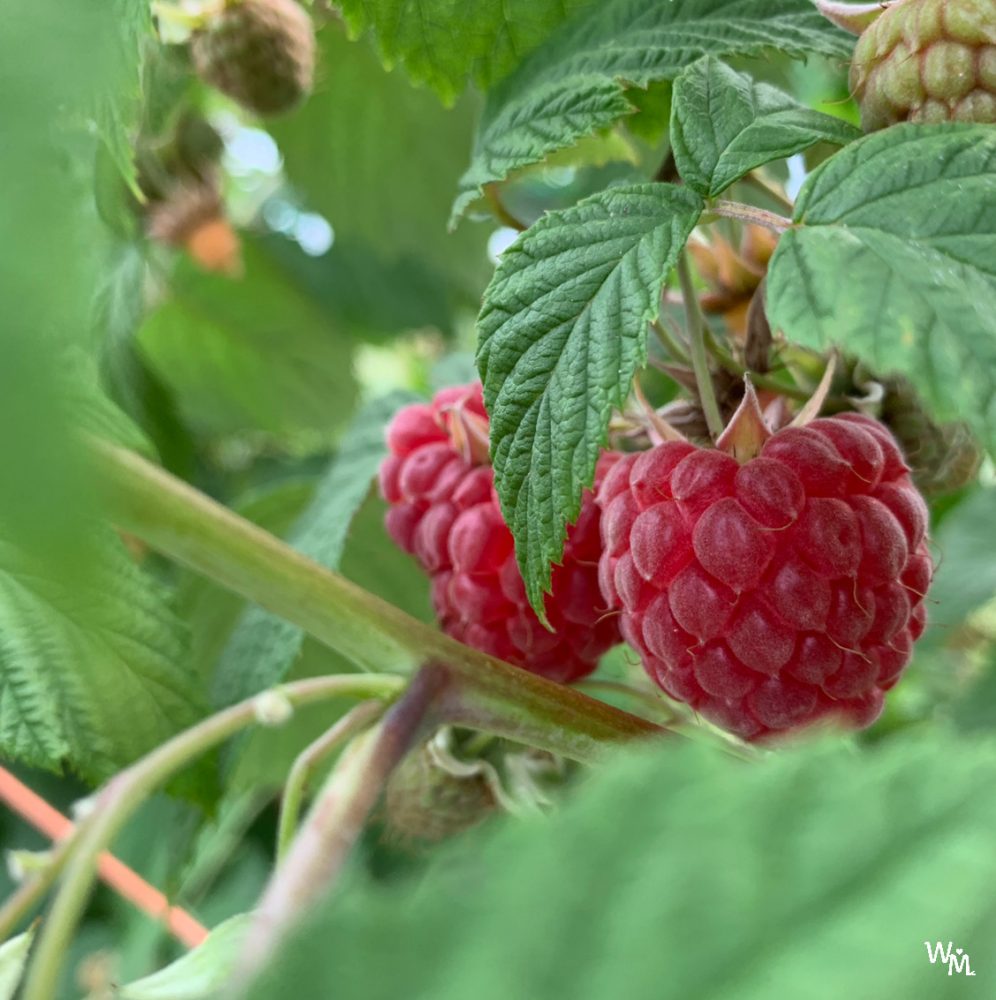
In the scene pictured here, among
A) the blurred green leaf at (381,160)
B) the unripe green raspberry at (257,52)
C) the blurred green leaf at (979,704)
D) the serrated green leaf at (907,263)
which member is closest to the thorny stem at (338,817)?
the serrated green leaf at (907,263)

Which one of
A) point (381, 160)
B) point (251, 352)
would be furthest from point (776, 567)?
point (251, 352)

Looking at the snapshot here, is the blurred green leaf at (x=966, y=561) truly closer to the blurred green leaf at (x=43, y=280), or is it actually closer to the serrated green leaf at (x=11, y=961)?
the serrated green leaf at (x=11, y=961)

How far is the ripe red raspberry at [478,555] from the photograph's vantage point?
0.63 metres

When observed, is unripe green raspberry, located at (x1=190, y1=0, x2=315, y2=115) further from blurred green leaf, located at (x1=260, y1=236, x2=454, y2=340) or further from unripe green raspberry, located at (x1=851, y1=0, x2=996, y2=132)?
unripe green raspberry, located at (x1=851, y1=0, x2=996, y2=132)

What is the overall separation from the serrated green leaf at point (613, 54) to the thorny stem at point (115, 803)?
0.82ft

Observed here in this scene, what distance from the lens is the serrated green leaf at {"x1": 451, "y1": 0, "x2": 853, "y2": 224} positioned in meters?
0.55

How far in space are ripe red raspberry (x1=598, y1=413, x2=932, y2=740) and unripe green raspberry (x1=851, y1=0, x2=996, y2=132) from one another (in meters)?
0.14

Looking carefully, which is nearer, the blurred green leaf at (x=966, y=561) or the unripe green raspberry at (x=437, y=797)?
the unripe green raspberry at (x=437, y=797)

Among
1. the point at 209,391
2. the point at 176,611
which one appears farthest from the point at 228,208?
the point at 176,611

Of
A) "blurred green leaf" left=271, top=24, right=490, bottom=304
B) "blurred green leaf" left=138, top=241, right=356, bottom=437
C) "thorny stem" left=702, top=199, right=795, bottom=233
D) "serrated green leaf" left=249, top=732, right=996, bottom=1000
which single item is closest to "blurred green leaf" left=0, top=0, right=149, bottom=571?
"serrated green leaf" left=249, top=732, right=996, bottom=1000

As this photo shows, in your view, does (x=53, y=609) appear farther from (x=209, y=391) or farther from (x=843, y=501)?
(x=209, y=391)

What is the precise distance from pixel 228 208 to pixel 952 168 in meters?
1.11

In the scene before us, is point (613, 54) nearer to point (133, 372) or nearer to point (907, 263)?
point (907, 263)

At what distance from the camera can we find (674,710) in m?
0.72
